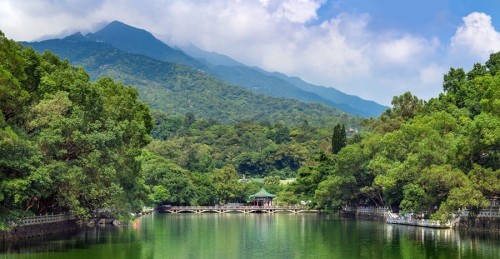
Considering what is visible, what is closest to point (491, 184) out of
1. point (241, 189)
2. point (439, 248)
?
point (439, 248)

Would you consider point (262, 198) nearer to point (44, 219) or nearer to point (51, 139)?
point (44, 219)

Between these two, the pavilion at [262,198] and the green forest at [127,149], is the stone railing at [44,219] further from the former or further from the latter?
the pavilion at [262,198]

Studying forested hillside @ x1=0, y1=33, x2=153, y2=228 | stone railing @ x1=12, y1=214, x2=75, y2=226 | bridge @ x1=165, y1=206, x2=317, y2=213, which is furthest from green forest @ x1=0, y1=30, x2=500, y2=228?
bridge @ x1=165, y1=206, x2=317, y2=213

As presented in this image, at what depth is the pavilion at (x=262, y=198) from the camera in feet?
344

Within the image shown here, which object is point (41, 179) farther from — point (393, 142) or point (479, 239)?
point (393, 142)

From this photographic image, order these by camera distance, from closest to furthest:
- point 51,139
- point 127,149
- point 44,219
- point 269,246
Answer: point 51,139 < point 269,246 < point 44,219 < point 127,149

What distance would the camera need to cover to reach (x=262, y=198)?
106m

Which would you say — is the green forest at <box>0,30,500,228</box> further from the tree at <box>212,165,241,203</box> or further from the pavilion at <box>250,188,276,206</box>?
the tree at <box>212,165,241,203</box>

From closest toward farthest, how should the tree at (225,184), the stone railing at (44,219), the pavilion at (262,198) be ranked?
1. the stone railing at (44,219)
2. the tree at (225,184)
3. the pavilion at (262,198)

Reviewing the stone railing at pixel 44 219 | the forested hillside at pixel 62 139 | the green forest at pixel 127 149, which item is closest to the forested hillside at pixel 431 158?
the green forest at pixel 127 149

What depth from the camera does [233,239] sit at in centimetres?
3972

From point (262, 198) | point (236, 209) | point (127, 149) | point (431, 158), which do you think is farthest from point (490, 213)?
point (262, 198)

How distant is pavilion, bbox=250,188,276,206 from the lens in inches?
4126

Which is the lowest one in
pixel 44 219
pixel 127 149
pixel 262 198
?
pixel 262 198
